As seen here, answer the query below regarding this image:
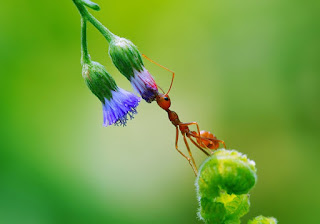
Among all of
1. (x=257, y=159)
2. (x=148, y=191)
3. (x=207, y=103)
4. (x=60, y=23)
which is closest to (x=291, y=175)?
(x=257, y=159)

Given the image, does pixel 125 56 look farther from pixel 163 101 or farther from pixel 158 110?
pixel 158 110

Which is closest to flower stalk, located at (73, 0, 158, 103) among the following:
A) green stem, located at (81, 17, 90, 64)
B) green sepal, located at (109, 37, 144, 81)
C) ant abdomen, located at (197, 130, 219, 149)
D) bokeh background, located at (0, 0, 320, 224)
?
green sepal, located at (109, 37, 144, 81)

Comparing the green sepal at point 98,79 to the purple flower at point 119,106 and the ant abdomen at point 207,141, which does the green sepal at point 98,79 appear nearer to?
the purple flower at point 119,106

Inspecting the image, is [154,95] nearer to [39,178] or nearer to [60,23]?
[39,178]

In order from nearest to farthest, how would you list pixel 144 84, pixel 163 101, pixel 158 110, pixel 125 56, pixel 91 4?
1. pixel 91 4
2. pixel 125 56
3. pixel 144 84
4. pixel 163 101
5. pixel 158 110

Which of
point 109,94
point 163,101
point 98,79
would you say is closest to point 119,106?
point 109,94

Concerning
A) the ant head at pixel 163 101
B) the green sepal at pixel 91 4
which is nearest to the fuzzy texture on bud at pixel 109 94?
the ant head at pixel 163 101

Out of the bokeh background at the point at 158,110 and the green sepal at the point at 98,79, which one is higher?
the bokeh background at the point at 158,110

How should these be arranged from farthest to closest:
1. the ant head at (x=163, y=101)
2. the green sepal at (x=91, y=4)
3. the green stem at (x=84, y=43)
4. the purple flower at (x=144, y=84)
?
the ant head at (x=163, y=101)
the purple flower at (x=144, y=84)
the green stem at (x=84, y=43)
the green sepal at (x=91, y=4)

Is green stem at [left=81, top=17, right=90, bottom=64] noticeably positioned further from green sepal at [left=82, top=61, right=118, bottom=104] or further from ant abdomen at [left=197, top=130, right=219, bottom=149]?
ant abdomen at [left=197, top=130, right=219, bottom=149]
